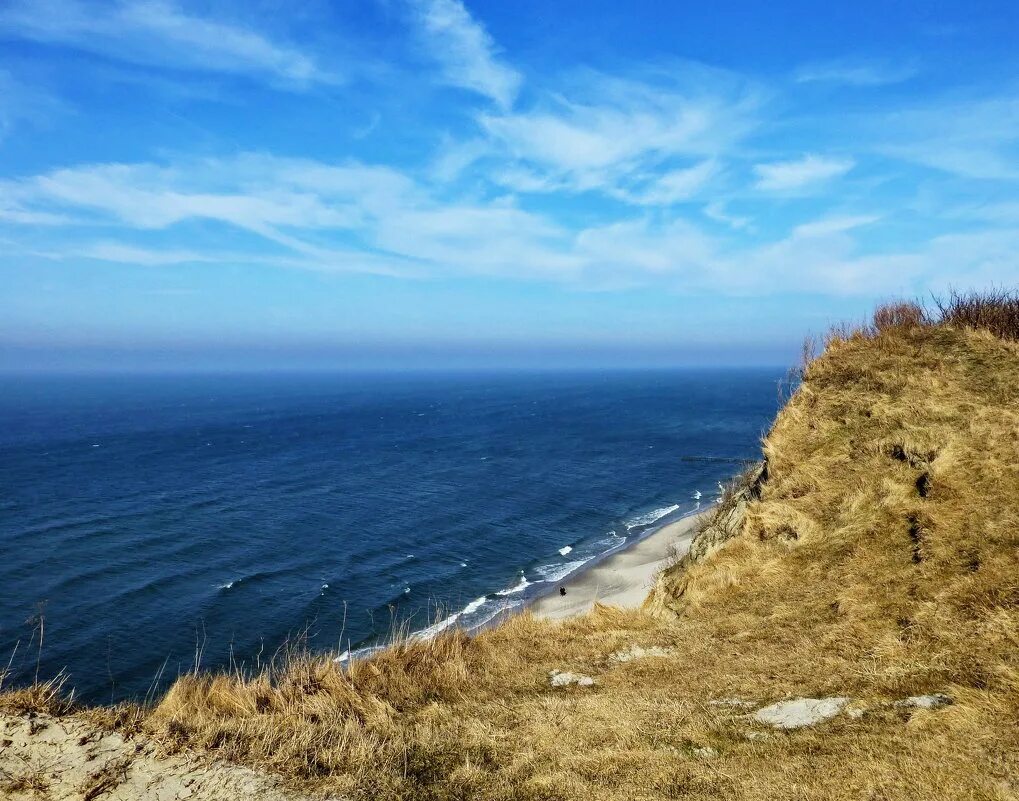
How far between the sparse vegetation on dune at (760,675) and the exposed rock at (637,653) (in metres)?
0.07

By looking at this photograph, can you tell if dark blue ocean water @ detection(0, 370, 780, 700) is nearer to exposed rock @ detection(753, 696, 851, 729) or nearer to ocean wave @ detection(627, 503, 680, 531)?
ocean wave @ detection(627, 503, 680, 531)

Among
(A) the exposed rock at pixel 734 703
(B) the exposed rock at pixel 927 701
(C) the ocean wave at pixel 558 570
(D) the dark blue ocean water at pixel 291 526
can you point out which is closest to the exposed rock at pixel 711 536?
(A) the exposed rock at pixel 734 703

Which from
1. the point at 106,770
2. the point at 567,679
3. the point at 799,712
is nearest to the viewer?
the point at 106,770

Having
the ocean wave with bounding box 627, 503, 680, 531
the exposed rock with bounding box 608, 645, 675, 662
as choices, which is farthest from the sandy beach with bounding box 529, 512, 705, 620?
the exposed rock with bounding box 608, 645, 675, 662

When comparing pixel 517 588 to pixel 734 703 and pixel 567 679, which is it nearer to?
pixel 567 679

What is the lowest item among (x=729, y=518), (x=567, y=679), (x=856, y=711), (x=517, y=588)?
(x=517, y=588)

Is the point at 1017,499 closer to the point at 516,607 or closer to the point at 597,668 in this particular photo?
the point at 597,668

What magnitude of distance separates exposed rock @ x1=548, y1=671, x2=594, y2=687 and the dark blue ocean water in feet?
31.4

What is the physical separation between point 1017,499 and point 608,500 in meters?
48.1

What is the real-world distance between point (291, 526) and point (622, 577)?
27.9 metres

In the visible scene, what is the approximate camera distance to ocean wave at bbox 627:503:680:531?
5131 cm

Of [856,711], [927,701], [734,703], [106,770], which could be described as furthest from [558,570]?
[106,770]

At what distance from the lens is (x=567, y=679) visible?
10422 mm

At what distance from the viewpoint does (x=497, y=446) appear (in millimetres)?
90875
